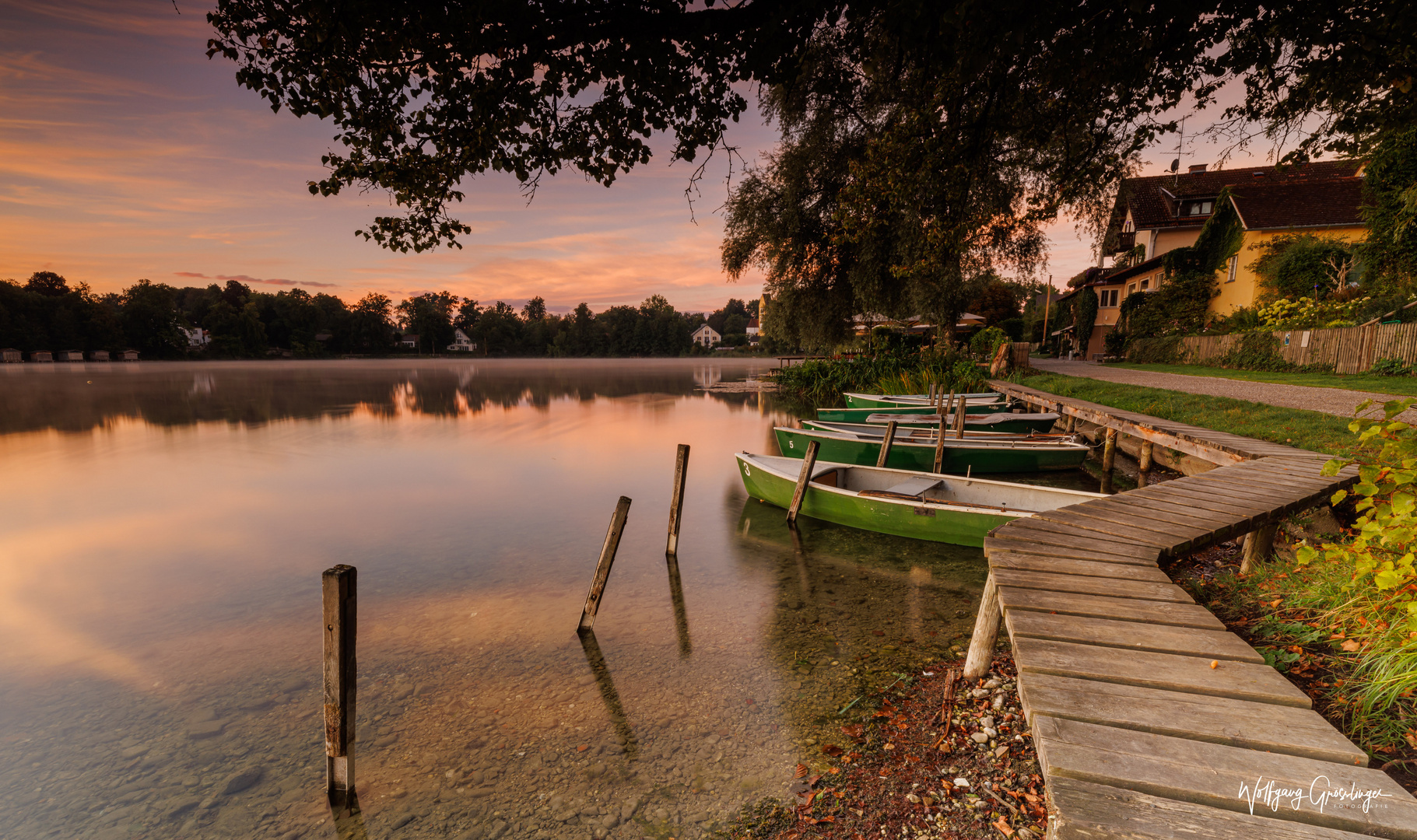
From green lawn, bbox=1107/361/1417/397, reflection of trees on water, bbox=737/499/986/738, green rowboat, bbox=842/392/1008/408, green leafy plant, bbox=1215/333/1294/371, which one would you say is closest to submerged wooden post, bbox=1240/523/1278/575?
reflection of trees on water, bbox=737/499/986/738

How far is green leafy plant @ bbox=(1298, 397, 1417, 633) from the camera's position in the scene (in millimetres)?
3158

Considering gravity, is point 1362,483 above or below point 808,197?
below

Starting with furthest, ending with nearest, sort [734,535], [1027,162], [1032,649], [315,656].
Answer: [1027,162] → [734,535] → [315,656] → [1032,649]

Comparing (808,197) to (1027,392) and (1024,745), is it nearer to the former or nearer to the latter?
(1027,392)

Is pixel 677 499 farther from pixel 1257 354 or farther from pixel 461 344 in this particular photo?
pixel 461 344

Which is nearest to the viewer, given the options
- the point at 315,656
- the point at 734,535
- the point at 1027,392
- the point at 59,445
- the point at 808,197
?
the point at 315,656

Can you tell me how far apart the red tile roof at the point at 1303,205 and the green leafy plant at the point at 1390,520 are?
30887mm

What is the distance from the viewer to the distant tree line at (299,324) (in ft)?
277

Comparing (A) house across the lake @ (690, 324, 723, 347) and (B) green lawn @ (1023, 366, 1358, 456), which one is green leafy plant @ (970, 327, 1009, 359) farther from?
(A) house across the lake @ (690, 324, 723, 347)

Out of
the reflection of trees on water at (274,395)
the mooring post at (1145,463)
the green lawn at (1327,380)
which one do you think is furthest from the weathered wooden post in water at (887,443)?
the reflection of trees on water at (274,395)

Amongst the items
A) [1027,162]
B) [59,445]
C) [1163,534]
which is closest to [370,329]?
[59,445]

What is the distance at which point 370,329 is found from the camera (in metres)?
114

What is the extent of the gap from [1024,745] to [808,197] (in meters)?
21.0

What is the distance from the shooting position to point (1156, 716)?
247cm
